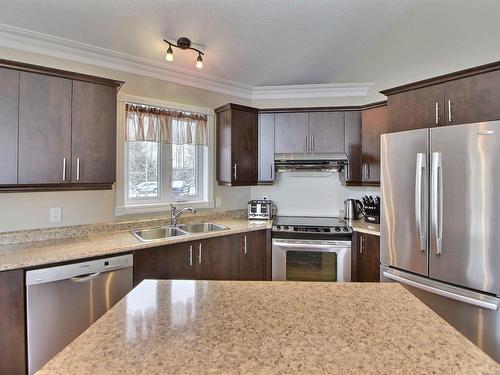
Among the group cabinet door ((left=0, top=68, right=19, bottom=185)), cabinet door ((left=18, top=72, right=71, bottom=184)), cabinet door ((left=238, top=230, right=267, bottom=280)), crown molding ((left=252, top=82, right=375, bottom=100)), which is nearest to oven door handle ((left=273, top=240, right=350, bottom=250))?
cabinet door ((left=238, top=230, right=267, bottom=280))

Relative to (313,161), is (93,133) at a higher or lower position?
higher

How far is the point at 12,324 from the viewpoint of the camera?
5.50ft

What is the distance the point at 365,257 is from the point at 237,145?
184cm

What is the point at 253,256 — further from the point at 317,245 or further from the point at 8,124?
the point at 8,124

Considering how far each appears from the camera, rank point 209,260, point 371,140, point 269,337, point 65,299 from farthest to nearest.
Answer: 1. point 371,140
2. point 209,260
3. point 65,299
4. point 269,337

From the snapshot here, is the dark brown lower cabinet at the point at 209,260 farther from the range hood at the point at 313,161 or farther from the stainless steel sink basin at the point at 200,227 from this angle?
the range hood at the point at 313,161

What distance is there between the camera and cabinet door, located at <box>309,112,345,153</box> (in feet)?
10.9

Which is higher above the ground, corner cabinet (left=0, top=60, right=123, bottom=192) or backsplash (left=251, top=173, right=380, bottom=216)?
corner cabinet (left=0, top=60, right=123, bottom=192)

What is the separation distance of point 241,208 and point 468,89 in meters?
2.56

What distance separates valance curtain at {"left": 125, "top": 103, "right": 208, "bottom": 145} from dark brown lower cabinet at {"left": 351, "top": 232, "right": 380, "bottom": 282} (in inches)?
80.5

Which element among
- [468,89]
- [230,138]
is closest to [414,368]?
[468,89]

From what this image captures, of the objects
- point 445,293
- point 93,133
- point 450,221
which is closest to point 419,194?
point 450,221

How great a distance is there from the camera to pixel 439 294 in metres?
2.01

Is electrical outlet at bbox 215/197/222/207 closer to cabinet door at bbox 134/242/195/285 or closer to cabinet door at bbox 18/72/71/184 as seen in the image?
cabinet door at bbox 134/242/195/285
